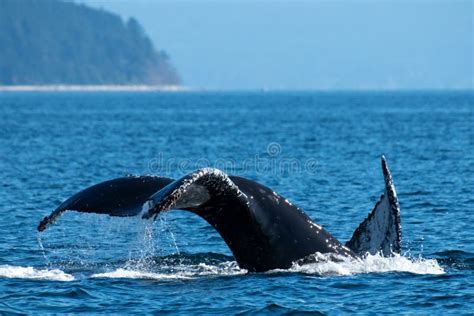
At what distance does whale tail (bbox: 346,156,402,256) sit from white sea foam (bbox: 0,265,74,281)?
13.2ft

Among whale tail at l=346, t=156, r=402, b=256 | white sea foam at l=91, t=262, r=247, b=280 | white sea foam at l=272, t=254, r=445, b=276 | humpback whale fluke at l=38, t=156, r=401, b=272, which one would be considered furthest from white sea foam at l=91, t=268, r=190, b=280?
whale tail at l=346, t=156, r=402, b=256

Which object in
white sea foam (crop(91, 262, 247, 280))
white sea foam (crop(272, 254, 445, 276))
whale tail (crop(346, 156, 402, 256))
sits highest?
whale tail (crop(346, 156, 402, 256))

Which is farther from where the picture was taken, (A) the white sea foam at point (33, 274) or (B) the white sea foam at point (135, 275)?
(A) the white sea foam at point (33, 274)

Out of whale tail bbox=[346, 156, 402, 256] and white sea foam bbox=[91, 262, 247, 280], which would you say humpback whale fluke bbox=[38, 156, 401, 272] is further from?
white sea foam bbox=[91, 262, 247, 280]

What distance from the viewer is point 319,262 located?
13.3 meters

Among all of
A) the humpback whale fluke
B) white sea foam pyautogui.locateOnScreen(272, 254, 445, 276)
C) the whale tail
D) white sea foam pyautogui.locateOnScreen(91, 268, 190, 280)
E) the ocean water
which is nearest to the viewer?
the humpback whale fluke

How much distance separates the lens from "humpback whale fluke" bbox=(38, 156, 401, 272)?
37.4 ft

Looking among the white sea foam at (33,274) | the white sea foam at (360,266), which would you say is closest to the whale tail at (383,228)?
the white sea foam at (360,266)

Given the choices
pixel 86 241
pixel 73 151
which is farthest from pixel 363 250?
pixel 73 151

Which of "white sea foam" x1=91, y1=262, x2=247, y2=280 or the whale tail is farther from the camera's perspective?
"white sea foam" x1=91, y1=262, x2=247, y2=280

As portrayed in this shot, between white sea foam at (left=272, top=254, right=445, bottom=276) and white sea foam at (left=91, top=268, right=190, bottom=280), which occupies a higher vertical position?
white sea foam at (left=272, top=254, right=445, bottom=276)

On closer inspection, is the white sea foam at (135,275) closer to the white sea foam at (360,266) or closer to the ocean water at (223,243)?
the ocean water at (223,243)

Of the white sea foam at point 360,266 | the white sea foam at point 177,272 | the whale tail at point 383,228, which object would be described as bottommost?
the white sea foam at point 177,272

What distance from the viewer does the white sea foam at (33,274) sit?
14.4 m
